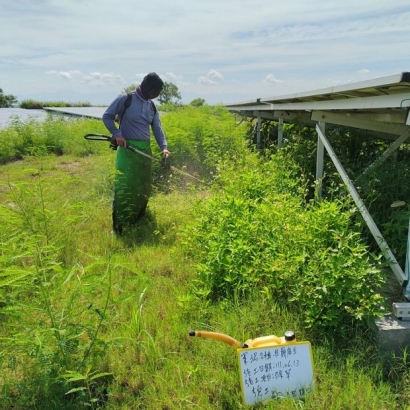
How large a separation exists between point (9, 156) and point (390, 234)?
11380 millimetres

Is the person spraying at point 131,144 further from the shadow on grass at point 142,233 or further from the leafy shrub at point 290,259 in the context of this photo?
the leafy shrub at point 290,259

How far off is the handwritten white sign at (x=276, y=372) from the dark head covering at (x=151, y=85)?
138 inches

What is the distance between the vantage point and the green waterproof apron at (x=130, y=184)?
4.52 meters

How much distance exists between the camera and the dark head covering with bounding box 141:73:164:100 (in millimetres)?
4512

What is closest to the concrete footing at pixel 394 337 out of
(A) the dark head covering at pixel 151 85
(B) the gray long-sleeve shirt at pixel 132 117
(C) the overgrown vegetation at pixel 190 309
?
(C) the overgrown vegetation at pixel 190 309

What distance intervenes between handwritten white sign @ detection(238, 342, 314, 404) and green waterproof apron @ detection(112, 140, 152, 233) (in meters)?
2.97

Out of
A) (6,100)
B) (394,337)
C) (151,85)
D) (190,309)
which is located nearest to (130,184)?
(151,85)

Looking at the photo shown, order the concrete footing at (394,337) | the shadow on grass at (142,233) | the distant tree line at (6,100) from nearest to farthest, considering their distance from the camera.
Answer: the concrete footing at (394,337) → the shadow on grass at (142,233) → the distant tree line at (6,100)

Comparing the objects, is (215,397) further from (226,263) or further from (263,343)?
(226,263)

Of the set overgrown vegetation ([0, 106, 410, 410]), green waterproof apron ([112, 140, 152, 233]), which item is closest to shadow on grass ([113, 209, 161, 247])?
green waterproof apron ([112, 140, 152, 233])

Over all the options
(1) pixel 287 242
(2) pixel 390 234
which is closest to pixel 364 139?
(2) pixel 390 234

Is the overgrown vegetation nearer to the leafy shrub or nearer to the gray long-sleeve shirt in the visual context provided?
the leafy shrub

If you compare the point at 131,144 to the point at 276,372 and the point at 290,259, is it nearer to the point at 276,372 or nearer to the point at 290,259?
the point at 290,259

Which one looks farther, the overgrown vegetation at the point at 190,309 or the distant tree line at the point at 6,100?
the distant tree line at the point at 6,100
